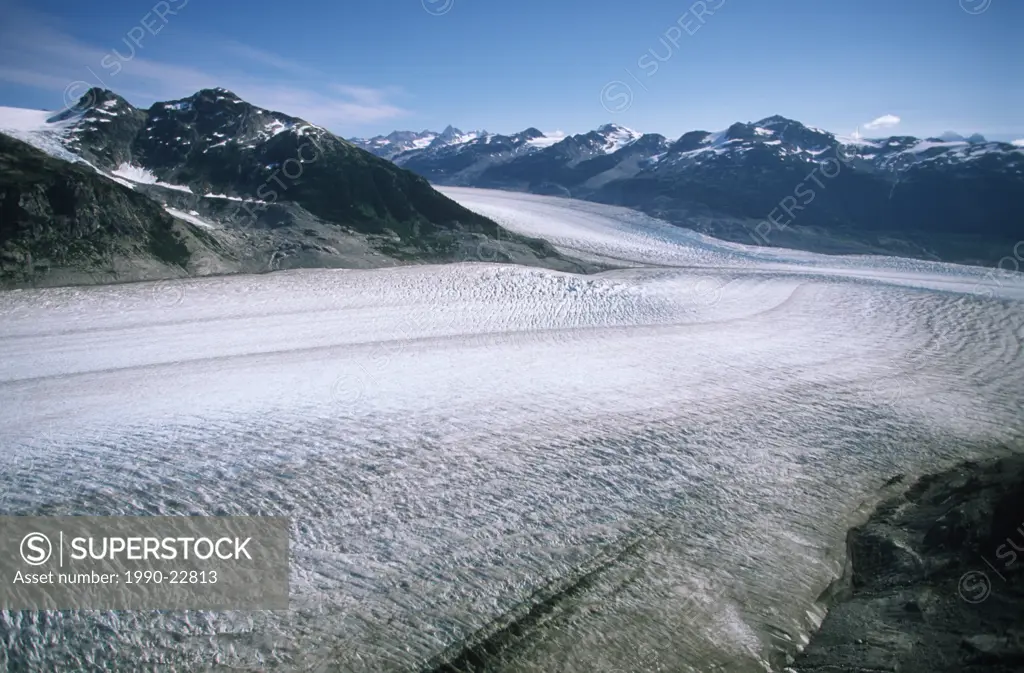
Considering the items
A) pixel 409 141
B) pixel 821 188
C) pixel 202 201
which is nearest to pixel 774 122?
pixel 821 188

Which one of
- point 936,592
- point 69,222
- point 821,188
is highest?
point 821,188

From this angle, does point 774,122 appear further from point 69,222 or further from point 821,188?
point 69,222

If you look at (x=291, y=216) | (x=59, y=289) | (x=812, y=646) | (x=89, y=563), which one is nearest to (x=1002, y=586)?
(x=812, y=646)

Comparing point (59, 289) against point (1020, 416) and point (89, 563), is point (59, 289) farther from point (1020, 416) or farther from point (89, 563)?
point (1020, 416)

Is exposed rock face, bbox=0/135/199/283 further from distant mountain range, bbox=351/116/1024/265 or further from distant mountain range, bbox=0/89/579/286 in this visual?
distant mountain range, bbox=351/116/1024/265

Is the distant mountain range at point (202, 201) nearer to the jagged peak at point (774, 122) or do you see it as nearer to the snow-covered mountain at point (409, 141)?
the jagged peak at point (774, 122)

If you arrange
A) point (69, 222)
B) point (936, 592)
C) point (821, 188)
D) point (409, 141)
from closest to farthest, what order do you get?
point (936, 592), point (69, 222), point (821, 188), point (409, 141)

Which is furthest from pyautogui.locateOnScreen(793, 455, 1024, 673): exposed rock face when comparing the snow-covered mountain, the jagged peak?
the snow-covered mountain
